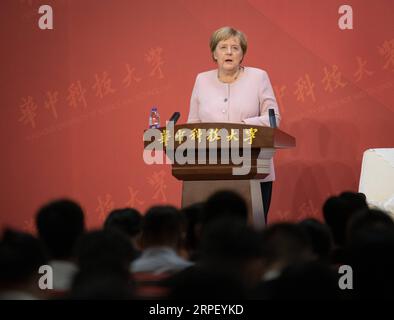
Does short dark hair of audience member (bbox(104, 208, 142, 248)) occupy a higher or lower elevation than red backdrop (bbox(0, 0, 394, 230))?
lower

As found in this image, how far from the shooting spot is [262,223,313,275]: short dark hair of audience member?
6.68 ft

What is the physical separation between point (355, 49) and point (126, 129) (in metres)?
1.86


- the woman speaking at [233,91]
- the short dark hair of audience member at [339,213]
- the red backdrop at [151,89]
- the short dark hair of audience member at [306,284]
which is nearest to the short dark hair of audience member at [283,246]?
the short dark hair of audience member at [306,284]

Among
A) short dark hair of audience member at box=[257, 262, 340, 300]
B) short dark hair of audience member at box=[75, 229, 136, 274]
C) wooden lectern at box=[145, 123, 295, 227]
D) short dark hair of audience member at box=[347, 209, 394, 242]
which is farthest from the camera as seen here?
wooden lectern at box=[145, 123, 295, 227]

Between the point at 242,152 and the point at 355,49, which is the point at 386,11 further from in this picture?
the point at 242,152

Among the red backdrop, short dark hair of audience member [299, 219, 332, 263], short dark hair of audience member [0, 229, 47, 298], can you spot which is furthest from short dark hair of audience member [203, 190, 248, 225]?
the red backdrop

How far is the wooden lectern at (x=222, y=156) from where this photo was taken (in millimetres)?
3418

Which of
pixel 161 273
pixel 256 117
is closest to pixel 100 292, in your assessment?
pixel 161 273

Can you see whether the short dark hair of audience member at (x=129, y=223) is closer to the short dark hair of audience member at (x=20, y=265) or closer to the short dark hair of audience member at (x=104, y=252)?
the short dark hair of audience member at (x=104, y=252)

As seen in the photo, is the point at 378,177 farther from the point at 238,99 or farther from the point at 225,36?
the point at 225,36

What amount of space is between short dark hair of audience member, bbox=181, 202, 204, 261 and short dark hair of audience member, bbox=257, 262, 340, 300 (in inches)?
43.6

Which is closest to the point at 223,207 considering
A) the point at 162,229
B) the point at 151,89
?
the point at 162,229

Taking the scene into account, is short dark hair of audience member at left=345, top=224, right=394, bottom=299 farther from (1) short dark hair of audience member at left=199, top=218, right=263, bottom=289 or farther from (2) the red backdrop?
(2) the red backdrop

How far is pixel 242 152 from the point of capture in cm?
348
